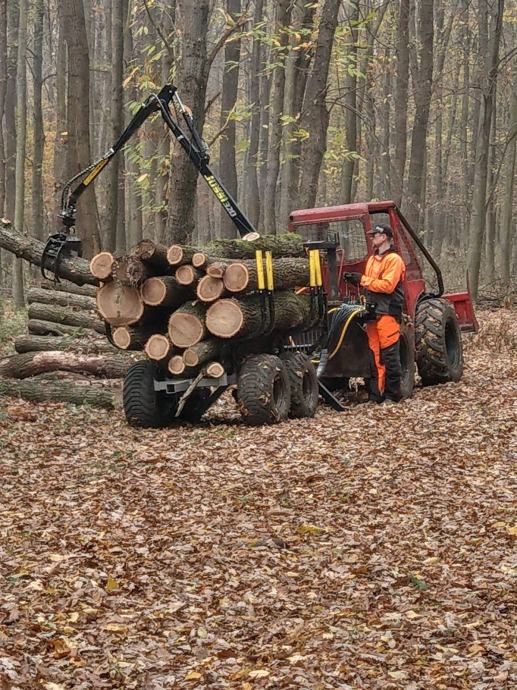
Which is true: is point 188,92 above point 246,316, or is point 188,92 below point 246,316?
above

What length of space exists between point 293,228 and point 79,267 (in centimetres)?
306

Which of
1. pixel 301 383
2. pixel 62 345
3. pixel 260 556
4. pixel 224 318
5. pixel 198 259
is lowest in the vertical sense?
pixel 260 556

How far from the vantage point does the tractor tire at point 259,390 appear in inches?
413

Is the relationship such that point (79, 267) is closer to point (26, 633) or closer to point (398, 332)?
point (398, 332)

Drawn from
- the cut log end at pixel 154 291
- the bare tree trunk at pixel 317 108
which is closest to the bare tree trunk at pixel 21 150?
the bare tree trunk at pixel 317 108

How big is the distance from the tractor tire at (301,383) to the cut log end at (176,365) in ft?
4.75

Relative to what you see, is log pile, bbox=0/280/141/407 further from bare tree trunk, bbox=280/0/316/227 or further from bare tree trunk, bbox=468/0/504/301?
bare tree trunk, bbox=468/0/504/301

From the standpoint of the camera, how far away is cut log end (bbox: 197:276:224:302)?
10211 mm

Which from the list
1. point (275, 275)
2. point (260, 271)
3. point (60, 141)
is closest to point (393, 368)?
point (275, 275)

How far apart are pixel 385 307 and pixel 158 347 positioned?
9.83 feet

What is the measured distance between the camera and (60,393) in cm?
1180

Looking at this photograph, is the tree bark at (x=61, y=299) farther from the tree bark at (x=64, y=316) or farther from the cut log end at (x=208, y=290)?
the cut log end at (x=208, y=290)

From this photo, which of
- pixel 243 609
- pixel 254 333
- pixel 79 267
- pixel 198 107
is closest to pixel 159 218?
pixel 198 107

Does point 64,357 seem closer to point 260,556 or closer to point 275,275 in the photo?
point 275,275
